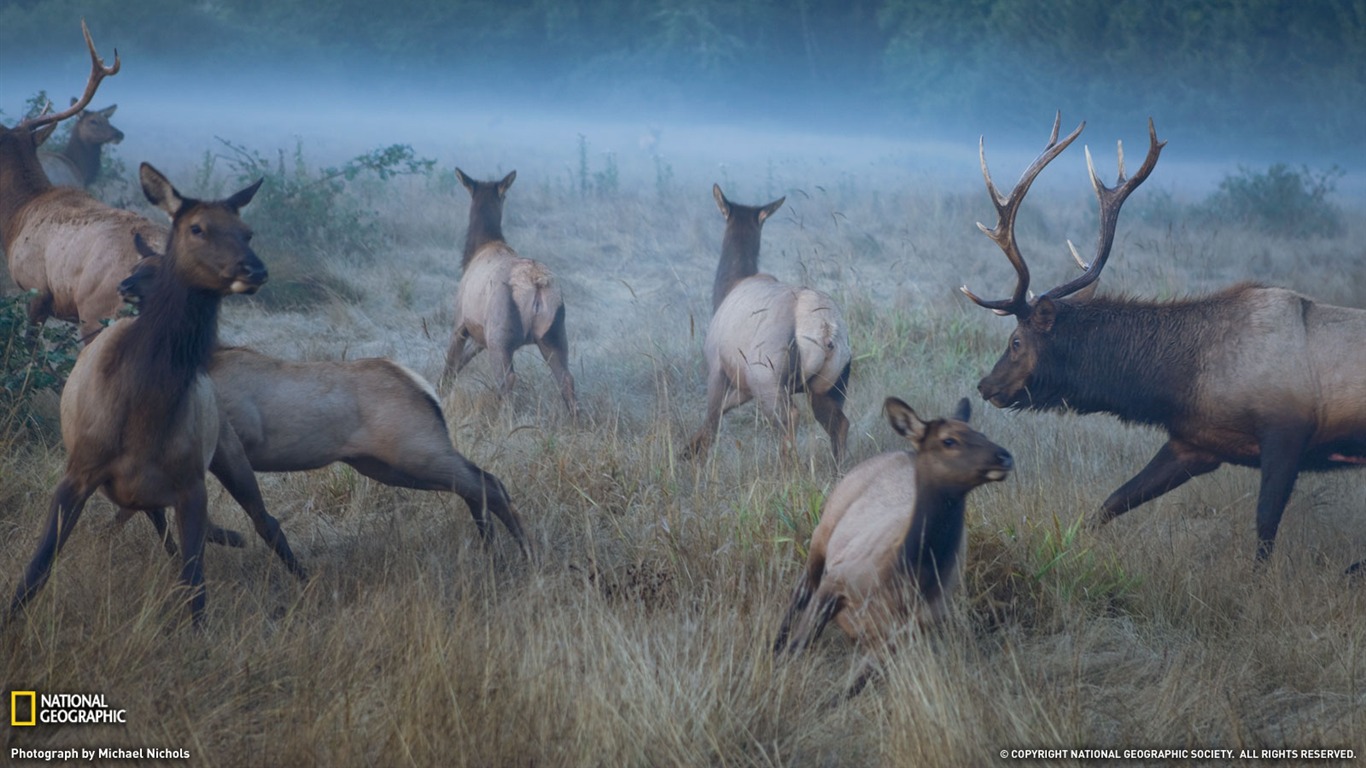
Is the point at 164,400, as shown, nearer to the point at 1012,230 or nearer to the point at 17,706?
the point at 17,706

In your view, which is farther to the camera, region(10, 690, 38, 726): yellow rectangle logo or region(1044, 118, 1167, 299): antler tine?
region(1044, 118, 1167, 299): antler tine

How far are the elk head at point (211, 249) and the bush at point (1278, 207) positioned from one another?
17587 millimetres

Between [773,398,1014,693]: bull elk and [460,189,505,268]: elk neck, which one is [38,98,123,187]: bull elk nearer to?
[460,189,505,268]: elk neck

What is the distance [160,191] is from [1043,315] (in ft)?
14.7

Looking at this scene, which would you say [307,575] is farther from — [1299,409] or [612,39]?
[612,39]

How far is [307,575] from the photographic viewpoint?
5.09 meters

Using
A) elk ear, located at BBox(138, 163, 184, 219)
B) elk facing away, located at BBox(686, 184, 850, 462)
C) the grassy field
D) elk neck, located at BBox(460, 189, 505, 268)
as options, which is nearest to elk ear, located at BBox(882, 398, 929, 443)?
the grassy field

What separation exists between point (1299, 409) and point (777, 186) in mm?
17390

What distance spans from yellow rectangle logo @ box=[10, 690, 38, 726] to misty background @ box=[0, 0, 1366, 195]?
1747 centimetres

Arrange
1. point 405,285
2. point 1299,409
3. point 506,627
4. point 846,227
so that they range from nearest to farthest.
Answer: point 506,627 → point 1299,409 → point 405,285 → point 846,227

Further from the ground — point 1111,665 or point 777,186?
point 777,186

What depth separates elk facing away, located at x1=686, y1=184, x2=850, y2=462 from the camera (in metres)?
6.98

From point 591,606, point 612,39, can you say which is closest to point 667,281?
point 591,606

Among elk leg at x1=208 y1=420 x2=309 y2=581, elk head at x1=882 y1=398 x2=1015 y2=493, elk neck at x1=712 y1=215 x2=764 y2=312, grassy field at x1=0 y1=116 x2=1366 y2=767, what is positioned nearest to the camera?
grassy field at x1=0 y1=116 x2=1366 y2=767
